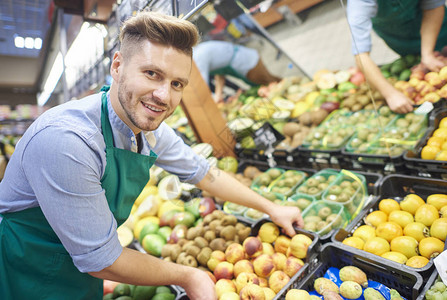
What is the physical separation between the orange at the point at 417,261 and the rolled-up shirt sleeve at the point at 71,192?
1.27 metres

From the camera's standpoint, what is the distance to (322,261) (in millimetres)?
1457

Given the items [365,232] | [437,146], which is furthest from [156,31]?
[437,146]

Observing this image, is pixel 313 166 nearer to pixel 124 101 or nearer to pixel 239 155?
pixel 239 155

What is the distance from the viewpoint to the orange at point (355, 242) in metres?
1.44

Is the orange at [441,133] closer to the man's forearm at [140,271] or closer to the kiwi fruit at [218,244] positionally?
the kiwi fruit at [218,244]

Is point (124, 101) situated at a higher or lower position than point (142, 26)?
lower

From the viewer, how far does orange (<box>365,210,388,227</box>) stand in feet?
5.13

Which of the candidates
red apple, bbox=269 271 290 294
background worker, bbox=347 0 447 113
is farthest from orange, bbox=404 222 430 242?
background worker, bbox=347 0 447 113

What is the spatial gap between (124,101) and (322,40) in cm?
522

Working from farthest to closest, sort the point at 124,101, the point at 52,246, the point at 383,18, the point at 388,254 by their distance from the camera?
1. the point at 383,18
2. the point at 388,254
3. the point at 52,246
4. the point at 124,101

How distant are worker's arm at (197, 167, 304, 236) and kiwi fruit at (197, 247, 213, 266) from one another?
0.36m

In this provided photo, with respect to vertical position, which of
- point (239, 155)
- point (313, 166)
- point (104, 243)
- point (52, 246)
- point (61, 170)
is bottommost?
point (239, 155)

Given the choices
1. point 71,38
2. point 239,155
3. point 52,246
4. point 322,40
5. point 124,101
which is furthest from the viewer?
point 322,40

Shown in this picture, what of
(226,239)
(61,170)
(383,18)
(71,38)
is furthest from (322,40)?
(61,170)
